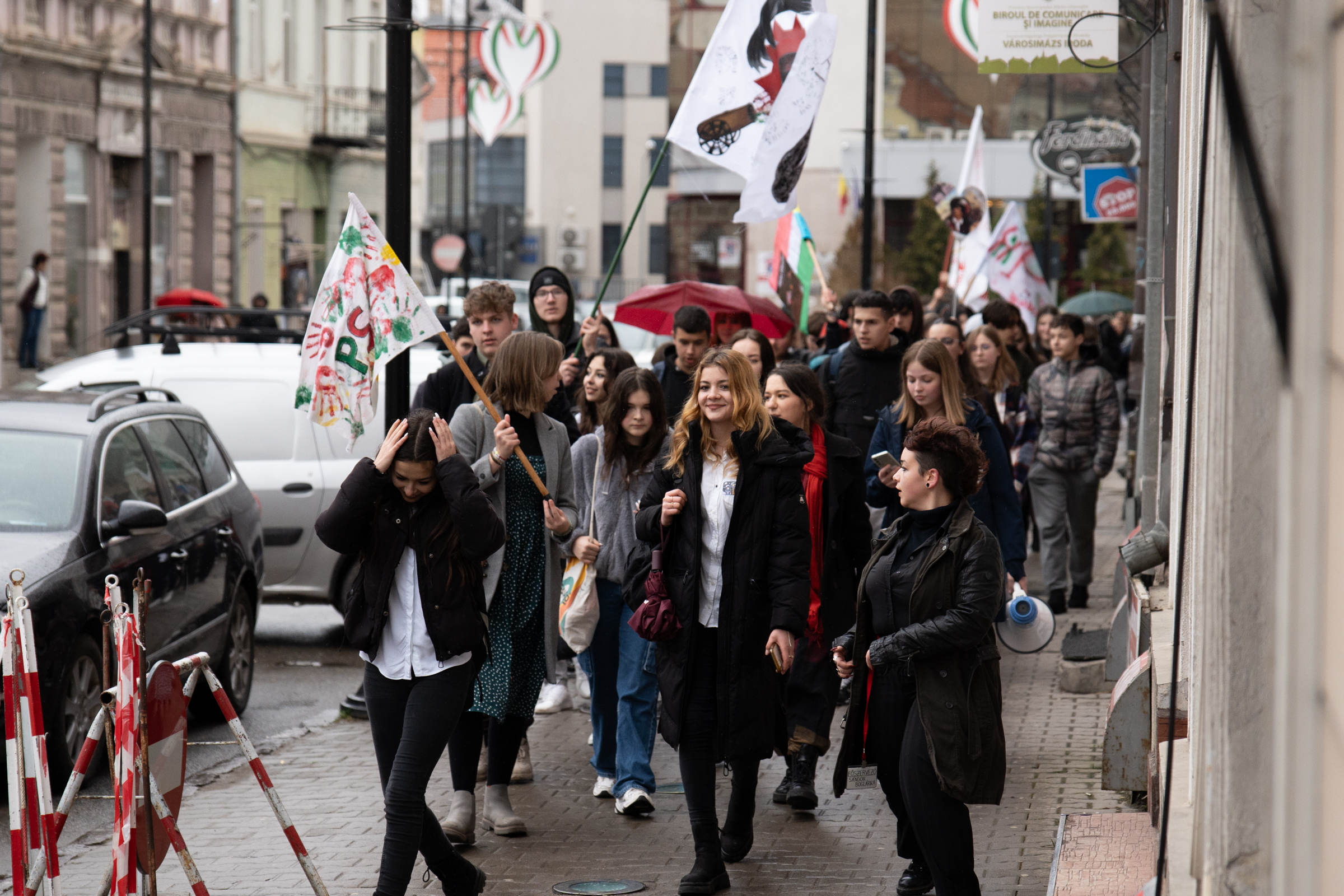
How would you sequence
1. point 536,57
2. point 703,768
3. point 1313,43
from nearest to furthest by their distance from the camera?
point 1313,43, point 703,768, point 536,57

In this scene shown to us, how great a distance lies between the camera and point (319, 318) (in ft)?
20.8

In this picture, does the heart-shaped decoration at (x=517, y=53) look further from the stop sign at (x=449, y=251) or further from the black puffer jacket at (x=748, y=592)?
the black puffer jacket at (x=748, y=592)

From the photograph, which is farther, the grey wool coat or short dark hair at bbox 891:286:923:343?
short dark hair at bbox 891:286:923:343

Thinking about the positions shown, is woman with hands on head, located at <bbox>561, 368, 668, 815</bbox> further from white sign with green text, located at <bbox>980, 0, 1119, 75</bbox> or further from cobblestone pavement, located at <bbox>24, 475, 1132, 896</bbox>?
white sign with green text, located at <bbox>980, 0, 1119, 75</bbox>

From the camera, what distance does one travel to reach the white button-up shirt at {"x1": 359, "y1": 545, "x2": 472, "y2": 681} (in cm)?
555

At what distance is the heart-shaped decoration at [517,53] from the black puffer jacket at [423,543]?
1122 inches

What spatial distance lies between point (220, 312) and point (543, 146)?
71.2 meters

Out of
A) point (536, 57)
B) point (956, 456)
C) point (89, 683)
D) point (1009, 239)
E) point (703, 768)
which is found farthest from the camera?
point (536, 57)

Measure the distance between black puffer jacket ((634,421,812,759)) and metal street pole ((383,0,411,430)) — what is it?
2864mm

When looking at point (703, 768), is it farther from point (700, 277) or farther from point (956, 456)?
point (700, 277)

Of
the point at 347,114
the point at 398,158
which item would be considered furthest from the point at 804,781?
the point at 347,114

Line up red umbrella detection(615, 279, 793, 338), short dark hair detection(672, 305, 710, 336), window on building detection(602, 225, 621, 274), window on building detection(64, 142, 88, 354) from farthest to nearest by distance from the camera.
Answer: window on building detection(602, 225, 621, 274) < window on building detection(64, 142, 88, 354) < red umbrella detection(615, 279, 793, 338) < short dark hair detection(672, 305, 710, 336)

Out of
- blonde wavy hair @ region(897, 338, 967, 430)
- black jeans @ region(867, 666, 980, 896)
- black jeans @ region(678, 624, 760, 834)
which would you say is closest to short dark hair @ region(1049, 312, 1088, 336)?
blonde wavy hair @ region(897, 338, 967, 430)

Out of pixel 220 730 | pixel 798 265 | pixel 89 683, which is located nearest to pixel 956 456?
pixel 89 683
